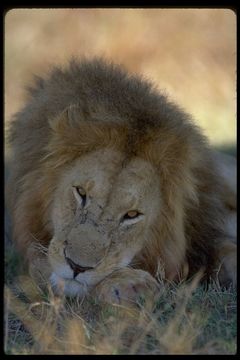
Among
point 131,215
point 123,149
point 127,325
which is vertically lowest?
point 127,325

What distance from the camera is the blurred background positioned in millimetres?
12742

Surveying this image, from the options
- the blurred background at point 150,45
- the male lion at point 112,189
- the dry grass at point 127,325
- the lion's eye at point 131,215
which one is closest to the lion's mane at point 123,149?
the male lion at point 112,189

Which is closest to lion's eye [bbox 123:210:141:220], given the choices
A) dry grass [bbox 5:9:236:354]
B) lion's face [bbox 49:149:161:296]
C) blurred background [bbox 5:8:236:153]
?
lion's face [bbox 49:149:161:296]

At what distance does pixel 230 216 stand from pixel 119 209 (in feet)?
6.05

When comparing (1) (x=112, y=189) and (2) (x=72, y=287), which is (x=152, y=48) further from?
(2) (x=72, y=287)

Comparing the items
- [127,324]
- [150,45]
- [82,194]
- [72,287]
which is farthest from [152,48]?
[127,324]

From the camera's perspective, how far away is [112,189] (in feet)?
13.2

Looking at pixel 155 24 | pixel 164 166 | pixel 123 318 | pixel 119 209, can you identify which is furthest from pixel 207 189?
pixel 155 24

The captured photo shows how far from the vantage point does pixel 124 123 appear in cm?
427

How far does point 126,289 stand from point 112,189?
0.52m

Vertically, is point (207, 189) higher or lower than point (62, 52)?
lower

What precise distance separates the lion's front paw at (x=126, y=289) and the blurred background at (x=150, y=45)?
27.5ft

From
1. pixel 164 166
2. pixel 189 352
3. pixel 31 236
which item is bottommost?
pixel 189 352

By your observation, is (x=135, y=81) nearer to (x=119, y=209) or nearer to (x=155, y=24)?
(x=119, y=209)
